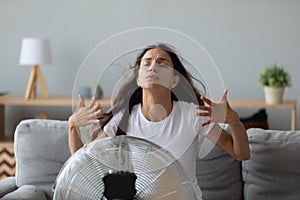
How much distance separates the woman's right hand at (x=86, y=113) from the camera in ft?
5.39

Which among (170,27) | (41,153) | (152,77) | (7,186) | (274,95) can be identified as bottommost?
(7,186)

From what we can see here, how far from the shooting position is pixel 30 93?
12.4 ft

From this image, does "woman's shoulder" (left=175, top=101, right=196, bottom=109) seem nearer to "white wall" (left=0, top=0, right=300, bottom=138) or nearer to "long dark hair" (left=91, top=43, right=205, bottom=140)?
"long dark hair" (left=91, top=43, right=205, bottom=140)

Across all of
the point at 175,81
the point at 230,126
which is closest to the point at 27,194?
the point at 230,126

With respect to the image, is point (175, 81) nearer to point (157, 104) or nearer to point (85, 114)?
point (157, 104)

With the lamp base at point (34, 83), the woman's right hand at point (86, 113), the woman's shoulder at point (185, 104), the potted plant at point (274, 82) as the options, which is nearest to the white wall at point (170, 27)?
the lamp base at point (34, 83)

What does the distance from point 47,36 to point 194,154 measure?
7.75 ft

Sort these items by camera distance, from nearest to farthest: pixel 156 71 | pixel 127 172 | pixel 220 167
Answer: pixel 127 172 → pixel 156 71 → pixel 220 167

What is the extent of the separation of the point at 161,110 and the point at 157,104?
22 millimetres

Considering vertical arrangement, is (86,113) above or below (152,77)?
below

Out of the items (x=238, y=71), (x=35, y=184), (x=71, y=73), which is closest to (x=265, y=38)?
(x=238, y=71)

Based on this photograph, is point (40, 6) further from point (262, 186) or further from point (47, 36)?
point (262, 186)

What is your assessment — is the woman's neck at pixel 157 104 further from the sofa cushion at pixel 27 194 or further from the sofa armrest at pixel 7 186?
the sofa armrest at pixel 7 186

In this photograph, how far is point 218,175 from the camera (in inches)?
Answer: 92.7
